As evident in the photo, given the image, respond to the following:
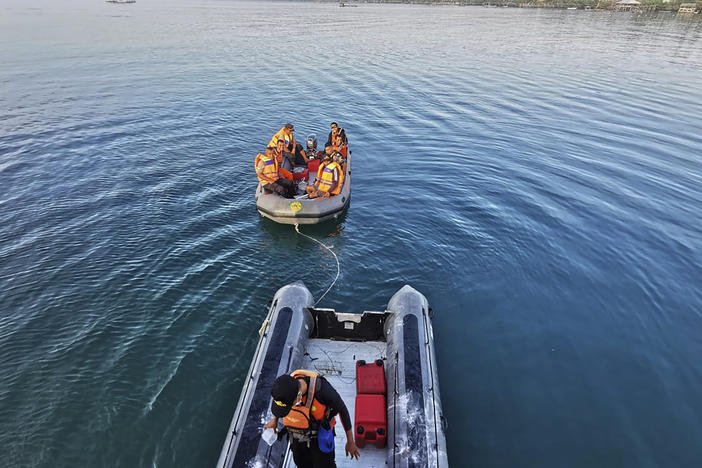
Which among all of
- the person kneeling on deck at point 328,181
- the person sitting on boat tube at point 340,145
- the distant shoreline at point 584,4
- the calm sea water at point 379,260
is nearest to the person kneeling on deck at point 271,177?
the person kneeling on deck at point 328,181

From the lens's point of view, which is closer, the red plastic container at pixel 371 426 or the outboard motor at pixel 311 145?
the red plastic container at pixel 371 426

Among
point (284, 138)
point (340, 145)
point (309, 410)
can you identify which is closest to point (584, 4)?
point (340, 145)

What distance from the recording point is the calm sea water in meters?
6.89

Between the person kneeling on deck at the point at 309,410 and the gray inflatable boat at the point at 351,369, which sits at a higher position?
the person kneeling on deck at the point at 309,410

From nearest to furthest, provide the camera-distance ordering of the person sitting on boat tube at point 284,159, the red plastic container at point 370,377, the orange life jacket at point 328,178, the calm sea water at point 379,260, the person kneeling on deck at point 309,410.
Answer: the person kneeling on deck at point 309,410 → the red plastic container at point 370,377 → the calm sea water at point 379,260 → the orange life jacket at point 328,178 → the person sitting on boat tube at point 284,159

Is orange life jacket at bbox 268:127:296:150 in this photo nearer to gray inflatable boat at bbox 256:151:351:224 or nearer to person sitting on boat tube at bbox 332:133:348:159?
person sitting on boat tube at bbox 332:133:348:159

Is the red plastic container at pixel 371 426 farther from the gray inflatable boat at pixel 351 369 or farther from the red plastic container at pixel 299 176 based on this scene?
the red plastic container at pixel 299 176

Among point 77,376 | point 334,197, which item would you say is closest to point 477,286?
point 334,197

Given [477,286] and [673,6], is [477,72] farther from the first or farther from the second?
[673,6]

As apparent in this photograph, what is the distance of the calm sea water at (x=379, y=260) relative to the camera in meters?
6.89

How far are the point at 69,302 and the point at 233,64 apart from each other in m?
30.8

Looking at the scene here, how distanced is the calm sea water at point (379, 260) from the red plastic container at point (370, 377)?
1555mm

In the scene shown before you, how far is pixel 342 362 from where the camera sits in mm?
7309

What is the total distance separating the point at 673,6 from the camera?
265 feet
